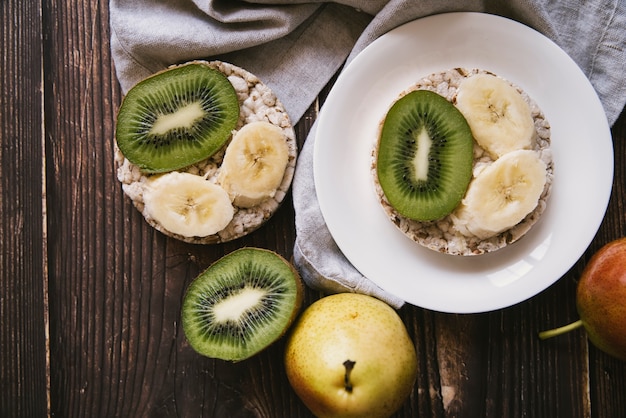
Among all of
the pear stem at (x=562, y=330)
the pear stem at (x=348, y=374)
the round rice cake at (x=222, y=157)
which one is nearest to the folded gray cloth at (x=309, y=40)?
the round rice cake at (x=222, y=157)

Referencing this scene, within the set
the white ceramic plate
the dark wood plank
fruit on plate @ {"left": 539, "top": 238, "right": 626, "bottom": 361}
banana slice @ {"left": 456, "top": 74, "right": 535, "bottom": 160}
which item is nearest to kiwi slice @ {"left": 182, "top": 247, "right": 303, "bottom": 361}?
the white ceramic plate

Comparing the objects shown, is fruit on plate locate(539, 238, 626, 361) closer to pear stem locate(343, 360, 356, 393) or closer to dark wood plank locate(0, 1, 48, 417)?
pear stem locate(343, 360, 356, 393)

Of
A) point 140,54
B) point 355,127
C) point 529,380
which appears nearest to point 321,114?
point 355,127

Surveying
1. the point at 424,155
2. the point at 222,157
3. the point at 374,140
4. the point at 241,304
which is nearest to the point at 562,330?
the point at 424,155

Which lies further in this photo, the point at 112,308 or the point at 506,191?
the point at 112,308

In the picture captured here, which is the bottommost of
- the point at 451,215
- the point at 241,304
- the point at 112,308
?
the point at 112,308

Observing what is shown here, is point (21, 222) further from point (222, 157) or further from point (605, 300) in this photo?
point (605, 300)

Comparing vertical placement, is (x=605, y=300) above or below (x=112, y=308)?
above
